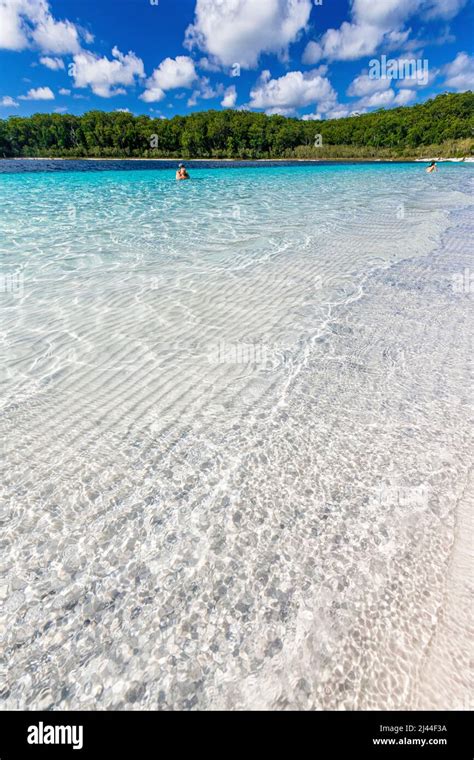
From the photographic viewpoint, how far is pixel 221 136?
11106cm

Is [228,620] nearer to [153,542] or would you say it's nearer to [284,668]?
[284,668]

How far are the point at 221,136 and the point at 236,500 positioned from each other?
132 meters

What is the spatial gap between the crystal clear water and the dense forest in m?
112

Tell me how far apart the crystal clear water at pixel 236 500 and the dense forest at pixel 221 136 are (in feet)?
368

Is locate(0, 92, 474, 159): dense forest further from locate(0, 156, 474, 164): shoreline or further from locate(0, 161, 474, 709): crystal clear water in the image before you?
locate(0, 161, 474, 709): crystal clear water

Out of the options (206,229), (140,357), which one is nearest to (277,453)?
(140,357)

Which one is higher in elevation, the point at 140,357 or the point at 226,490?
the point at 140,357
